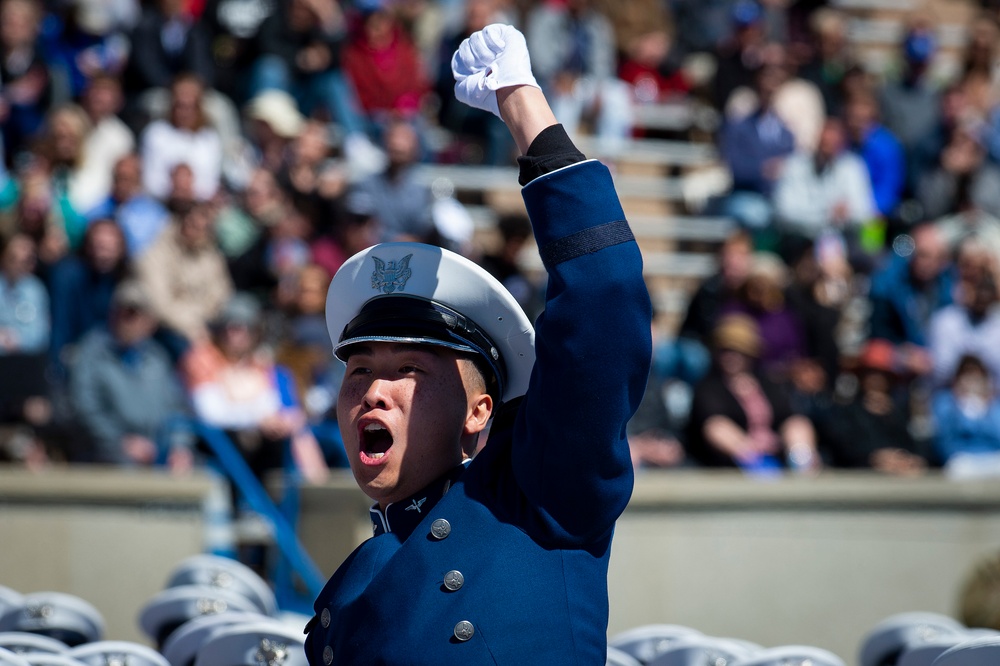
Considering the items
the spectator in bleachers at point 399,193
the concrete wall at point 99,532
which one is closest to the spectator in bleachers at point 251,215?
the spectator in bleachers at point 399,193

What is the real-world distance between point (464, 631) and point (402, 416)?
411mm

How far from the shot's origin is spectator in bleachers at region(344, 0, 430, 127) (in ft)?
37.8

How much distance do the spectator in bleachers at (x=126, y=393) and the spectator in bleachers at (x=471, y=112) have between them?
404 cm

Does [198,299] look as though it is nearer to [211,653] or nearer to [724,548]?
[724,548]

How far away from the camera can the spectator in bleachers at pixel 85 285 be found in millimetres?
8695

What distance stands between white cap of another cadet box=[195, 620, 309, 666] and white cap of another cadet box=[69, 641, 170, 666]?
14cm

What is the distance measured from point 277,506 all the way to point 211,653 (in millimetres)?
4034

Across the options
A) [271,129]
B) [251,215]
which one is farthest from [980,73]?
[251,215]

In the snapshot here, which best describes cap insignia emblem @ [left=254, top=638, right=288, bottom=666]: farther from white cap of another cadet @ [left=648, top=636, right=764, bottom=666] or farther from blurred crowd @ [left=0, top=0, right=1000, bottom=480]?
blurred crowd @ [left=0, top=0, right=1000, bottom=480]

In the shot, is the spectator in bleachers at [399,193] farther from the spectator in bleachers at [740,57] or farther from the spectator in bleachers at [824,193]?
the spectator in bleachers at [740,57]

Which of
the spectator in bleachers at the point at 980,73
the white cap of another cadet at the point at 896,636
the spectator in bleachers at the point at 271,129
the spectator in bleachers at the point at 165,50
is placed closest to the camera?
the white cap of another cadet at the point at 896,636

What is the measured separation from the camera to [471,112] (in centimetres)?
1164

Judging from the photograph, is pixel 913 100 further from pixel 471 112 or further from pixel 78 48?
pixel 78 48

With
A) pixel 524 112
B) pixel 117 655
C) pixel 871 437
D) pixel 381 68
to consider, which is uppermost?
pixel 381 68
